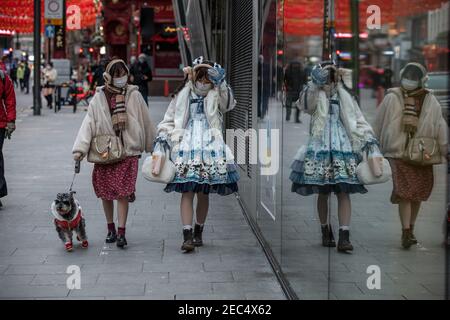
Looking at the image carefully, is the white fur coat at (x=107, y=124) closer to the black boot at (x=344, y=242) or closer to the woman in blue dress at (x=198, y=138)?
the woman in blue dress at (x=198, y=138)

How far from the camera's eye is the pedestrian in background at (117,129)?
7270 millimetres

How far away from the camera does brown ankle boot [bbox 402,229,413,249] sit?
3340 millimetres

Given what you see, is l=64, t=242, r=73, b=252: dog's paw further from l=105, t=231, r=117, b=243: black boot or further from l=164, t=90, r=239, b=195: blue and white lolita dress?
l=164, t=90, r=239, b=195: blue and white lolita dress

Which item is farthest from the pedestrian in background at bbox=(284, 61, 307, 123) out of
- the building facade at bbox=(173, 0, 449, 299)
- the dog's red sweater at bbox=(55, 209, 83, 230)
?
the dog's red sweater at bbox=(55, 209, 83, 230)

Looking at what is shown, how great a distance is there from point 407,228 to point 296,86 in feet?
7.77

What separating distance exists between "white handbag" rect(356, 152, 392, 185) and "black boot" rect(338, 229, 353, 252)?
0.29m

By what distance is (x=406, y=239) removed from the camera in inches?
132

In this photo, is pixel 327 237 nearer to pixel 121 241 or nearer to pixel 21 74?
pixel 121 241

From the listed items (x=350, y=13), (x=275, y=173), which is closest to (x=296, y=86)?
(x=275, y=173)

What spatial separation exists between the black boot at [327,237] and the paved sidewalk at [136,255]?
1.03 m

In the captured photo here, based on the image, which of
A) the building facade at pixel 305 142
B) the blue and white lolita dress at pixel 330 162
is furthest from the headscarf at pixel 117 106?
the blue and white lolita dress at pixel 330 162
